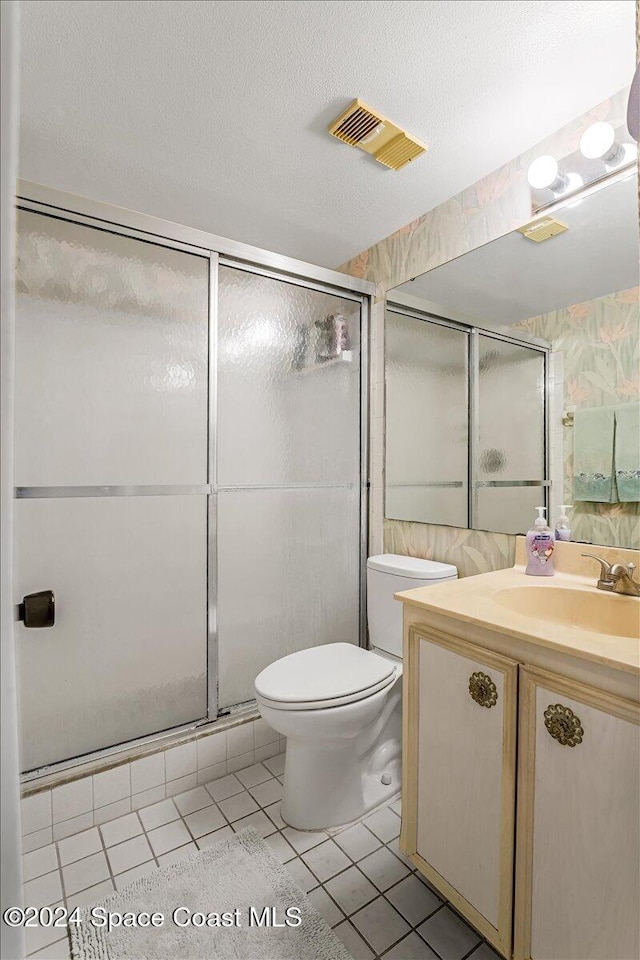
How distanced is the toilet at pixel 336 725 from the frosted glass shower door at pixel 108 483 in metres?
0.46

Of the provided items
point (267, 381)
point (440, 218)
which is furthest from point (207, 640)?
point (440, 218)

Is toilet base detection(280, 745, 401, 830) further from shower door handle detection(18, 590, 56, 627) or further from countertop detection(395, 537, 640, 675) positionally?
shower door handle detection(18, 590, 56, 627)

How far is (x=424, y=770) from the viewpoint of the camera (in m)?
1.25

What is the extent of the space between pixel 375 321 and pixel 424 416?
1.87ft

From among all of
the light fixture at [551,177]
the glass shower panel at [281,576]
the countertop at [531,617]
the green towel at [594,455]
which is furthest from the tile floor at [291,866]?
the light fixture at [551,177]

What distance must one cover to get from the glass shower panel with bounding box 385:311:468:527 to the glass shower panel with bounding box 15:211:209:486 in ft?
2.87

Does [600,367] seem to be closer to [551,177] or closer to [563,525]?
[563,525]

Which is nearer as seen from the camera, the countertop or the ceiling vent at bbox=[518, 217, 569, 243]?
the countertop

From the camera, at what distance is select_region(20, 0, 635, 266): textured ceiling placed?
1.19m

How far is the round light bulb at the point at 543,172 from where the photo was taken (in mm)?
1515

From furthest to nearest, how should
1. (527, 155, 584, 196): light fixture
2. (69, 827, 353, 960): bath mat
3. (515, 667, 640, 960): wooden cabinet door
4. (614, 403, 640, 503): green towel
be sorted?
1. (527, 155, 584, 196): light fixture
2. (614, 403, 640, 503): green towel
3. (69, 827, 353, 960): bath mat
4. (515, 667, 640, 960): wooden cabinet door

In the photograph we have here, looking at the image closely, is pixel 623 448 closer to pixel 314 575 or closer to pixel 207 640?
pixel 314 575

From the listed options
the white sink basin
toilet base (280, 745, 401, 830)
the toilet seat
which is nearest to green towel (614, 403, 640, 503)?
the white sink basin

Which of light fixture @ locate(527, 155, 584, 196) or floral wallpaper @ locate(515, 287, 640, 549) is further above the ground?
light fixture @ locate(527, 155, 584, 196)
